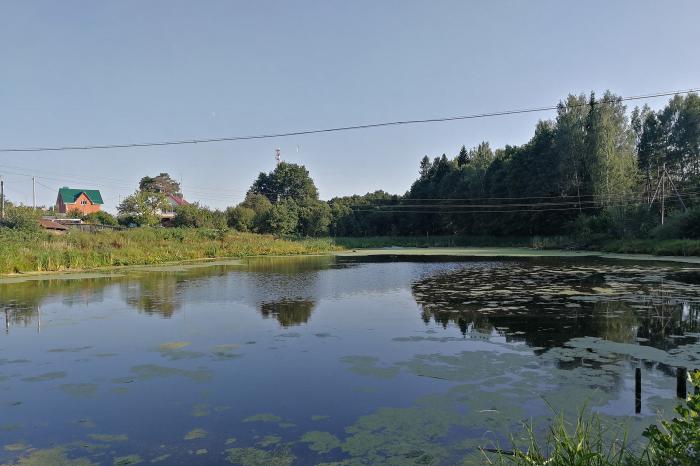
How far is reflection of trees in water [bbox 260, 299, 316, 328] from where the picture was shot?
9.59m

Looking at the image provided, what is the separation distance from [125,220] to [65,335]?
43485 mm

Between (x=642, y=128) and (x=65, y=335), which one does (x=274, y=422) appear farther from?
(x=642, y=128)

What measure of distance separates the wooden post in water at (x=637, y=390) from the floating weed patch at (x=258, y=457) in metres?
3.16

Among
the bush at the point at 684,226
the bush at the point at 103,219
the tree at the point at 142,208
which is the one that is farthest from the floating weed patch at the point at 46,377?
the bush at the point at 103,219

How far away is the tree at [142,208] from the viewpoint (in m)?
47.6

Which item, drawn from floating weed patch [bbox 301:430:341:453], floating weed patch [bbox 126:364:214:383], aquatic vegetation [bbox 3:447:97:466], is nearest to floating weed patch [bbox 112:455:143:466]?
aquatic vegetation [bbox 3:447:97:466]

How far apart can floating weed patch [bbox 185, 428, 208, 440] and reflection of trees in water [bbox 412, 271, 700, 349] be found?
4957 millimetres

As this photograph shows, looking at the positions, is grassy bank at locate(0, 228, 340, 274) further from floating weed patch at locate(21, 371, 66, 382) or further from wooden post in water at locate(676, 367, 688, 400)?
wooden post in water at locate(676, 367, 688, 400)

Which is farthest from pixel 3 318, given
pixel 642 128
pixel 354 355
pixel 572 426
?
pixel 642 128

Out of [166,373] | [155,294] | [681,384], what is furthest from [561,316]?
[155,294]

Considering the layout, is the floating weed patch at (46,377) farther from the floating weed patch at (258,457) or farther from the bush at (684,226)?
the bush at (684,226)

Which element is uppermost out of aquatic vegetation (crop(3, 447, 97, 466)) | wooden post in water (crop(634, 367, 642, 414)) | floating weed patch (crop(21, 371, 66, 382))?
floating weed patch (crop(21, 371, 66, 382))

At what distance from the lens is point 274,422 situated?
442cm

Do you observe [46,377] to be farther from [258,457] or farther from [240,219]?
[240,219]
